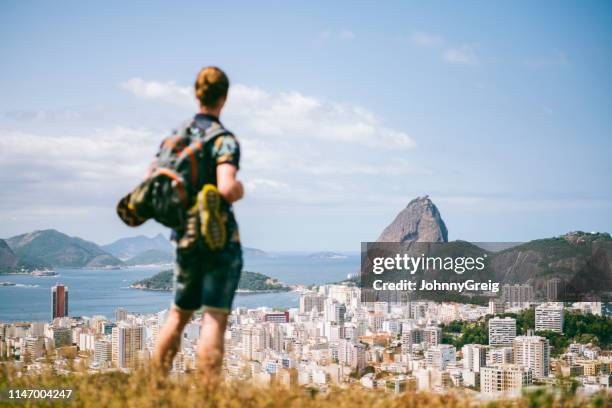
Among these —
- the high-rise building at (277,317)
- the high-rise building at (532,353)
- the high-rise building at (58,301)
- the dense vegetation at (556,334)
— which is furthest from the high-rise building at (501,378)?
the high-rise building at (58,301)

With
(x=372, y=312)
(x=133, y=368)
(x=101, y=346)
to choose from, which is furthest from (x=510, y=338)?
(x=133, y=368)

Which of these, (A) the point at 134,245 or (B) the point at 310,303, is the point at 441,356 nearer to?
(B) the point at 310,303

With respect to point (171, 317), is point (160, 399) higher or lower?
lower

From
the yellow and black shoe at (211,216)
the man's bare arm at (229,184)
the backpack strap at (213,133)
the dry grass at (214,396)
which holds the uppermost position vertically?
the backpack strap at (213,133)

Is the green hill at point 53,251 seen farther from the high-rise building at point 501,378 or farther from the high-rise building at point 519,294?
the high-rise building at point 501,378

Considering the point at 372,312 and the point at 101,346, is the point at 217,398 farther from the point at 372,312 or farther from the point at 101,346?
the point at 372,312

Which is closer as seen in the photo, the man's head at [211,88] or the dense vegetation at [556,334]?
the man's head at [211,88]
